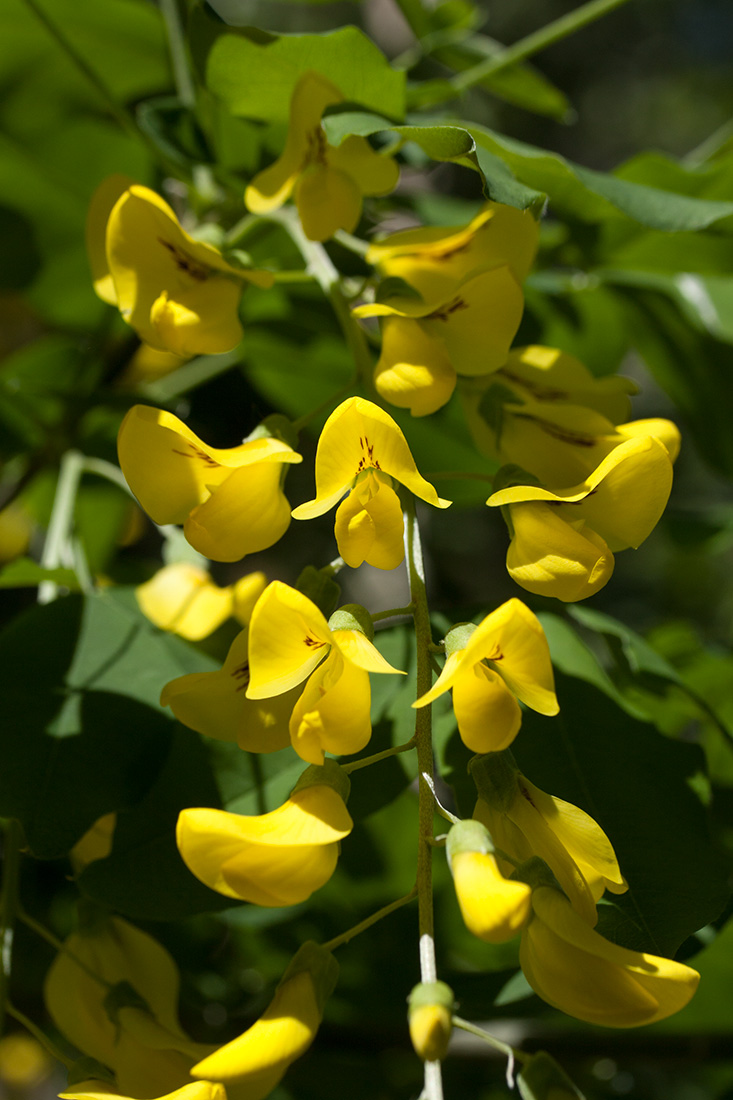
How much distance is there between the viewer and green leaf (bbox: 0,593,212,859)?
1.92ft

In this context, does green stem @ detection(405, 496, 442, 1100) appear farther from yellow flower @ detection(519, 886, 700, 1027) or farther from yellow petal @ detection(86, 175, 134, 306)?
yellow petal @ detection(86, 175, 134, 306)

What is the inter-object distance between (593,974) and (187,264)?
48 cm

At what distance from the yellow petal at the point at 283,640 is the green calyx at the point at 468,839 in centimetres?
10

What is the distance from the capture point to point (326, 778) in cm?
46

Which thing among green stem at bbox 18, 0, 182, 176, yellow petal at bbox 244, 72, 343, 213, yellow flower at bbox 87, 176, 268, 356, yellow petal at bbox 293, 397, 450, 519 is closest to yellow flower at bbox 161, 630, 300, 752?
yellow petal at bbox 293, 397, 450, 519

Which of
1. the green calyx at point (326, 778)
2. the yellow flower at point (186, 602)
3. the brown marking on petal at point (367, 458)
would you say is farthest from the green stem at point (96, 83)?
the green calyx at point (326, 778)

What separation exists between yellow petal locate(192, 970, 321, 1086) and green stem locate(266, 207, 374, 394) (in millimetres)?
361

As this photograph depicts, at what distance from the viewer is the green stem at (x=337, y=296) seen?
0.61 m

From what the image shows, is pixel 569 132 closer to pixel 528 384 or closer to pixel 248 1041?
pixel 528 384

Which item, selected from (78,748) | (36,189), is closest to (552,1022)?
(78,748)

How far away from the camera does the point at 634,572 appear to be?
525cm

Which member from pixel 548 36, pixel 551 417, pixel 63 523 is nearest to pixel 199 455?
pixel 551 417

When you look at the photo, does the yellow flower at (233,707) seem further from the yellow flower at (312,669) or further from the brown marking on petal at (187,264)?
the brown marking on petal at (187,264)

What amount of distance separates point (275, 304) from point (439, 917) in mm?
704
